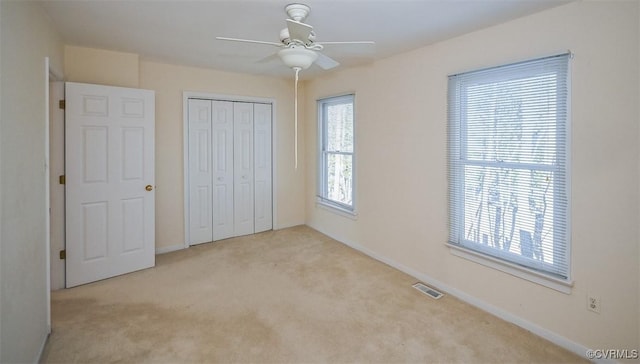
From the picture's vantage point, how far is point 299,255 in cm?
407

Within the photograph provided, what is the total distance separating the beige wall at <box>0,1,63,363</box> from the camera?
158cm

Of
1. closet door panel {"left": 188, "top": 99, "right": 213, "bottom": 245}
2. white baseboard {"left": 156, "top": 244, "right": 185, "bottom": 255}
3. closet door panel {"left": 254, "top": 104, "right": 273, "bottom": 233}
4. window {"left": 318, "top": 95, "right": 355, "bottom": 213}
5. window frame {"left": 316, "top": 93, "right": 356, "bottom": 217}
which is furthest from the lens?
closet door panel {"left": 254, "top": 104, "right": 273, "bottom": 233}

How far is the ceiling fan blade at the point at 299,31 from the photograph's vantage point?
1.82 metres

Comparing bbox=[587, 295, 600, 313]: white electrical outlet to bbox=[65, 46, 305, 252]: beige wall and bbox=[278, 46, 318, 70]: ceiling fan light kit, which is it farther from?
bbox=[65, 46, 305, 252]: beige wall

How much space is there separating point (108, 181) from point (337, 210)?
9.20ft

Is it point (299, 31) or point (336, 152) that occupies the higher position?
point (299, 31)

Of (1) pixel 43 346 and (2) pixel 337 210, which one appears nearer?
(1) pixel 43 346

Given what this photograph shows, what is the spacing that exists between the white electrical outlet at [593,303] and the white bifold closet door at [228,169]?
3955mm

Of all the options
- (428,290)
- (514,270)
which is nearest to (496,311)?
(514,270)

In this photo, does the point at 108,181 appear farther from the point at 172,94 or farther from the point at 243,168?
the point at 243,168

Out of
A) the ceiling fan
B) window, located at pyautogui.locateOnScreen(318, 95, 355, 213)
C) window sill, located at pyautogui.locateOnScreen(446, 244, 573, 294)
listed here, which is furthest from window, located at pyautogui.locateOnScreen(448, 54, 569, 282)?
window, located at pyautogui.locateOnScreen(318, 95, 355, 213)

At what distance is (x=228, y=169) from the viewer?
4.67m

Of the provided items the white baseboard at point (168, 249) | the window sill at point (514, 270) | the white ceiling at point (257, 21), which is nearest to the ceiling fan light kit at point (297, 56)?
the white ceiling at point (257, 21)

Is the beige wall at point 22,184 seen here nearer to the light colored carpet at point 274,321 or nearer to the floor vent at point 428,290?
the light colored carpet at point 274,321
